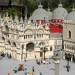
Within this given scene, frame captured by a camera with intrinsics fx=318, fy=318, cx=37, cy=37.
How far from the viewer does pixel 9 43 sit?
191 ft

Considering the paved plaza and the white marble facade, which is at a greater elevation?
the white marble facade

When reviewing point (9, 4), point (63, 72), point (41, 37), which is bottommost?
point (63, 72)

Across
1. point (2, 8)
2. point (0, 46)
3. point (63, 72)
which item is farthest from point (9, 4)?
point (63, 72)

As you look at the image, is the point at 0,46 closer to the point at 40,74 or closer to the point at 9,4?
the point at 40,74

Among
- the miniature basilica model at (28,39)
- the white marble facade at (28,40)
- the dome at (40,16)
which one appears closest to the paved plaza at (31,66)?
the white marble facade at (28,40)

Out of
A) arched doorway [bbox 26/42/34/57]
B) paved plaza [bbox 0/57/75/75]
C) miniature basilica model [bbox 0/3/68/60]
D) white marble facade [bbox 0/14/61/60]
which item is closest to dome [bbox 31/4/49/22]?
miniature basilica model [bbox 0/3/68/60]

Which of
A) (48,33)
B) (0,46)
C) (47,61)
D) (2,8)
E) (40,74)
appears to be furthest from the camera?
(2,8)

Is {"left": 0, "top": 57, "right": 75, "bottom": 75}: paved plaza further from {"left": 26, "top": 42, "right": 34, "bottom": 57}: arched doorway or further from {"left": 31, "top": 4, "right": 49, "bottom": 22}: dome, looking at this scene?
{"left": 31, "top": 4, "right": 49, "bottom": 22}: dome

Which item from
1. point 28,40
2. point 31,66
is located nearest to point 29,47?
point 28,40

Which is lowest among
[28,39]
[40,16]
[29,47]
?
[29,47]

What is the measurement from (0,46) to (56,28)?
11.3m

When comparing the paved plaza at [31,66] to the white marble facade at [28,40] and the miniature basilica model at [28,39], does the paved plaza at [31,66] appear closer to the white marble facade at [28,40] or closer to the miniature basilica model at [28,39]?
the white marble facade at [28,40]

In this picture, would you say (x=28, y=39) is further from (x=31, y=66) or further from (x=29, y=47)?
(x=31, y=66)

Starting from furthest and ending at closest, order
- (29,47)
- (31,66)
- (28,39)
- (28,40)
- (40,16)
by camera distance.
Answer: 1. (40,16)
2. (29,47)
3. (28,39)
4. (28,40)
5. (31,66)
